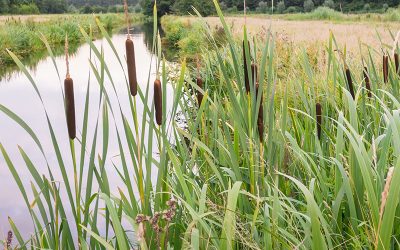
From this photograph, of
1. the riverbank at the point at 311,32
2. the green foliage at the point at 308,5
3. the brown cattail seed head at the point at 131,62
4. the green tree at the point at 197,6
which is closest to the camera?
the brown cattail seed head at the point at 131,62

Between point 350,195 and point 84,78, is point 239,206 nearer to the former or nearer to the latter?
point 350,195

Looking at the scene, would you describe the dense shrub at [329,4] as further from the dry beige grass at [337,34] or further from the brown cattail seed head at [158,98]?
the brown cattail seed head at [158,98]

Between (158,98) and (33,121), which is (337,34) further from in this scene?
(158,98)

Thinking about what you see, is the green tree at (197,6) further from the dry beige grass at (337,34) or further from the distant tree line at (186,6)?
the dry beige grass at (337,34)

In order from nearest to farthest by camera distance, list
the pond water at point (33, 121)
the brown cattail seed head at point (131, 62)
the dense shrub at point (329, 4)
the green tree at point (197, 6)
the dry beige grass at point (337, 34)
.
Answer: the brown cattail seed head at point (131, 62) → the pond water at point (33, 121) → the dry beige grass at point (337, 34) → the green tree at point (197, 6) → the dense shrub at point (329, 4)

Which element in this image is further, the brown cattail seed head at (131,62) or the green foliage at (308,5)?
the green foliage at (308,5)

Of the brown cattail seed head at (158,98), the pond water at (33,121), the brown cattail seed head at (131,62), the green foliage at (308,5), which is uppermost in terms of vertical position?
the green foliage at (308,5)

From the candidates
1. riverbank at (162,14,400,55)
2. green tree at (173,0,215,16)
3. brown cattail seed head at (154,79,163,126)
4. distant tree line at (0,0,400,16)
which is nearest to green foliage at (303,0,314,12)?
distant tree line at (0,0,400,16)

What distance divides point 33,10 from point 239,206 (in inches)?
2416

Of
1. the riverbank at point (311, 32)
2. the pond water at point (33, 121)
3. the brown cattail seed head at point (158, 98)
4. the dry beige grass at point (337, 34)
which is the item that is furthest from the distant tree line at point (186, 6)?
the brown cattail seed head at point (158, 98)

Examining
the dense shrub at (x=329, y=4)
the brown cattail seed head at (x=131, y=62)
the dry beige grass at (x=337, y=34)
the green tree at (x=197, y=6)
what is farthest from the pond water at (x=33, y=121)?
the dense shrub at (x=329, y=4)

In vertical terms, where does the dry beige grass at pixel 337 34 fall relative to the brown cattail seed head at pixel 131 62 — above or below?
below

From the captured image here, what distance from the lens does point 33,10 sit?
58.6 metres

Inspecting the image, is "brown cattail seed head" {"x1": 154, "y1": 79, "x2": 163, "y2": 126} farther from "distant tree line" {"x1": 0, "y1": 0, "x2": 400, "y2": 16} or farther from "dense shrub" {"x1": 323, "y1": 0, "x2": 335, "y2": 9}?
"dense shrub" {"x1": 323, "y1": 0, "x2": 335, "y2": 9}
